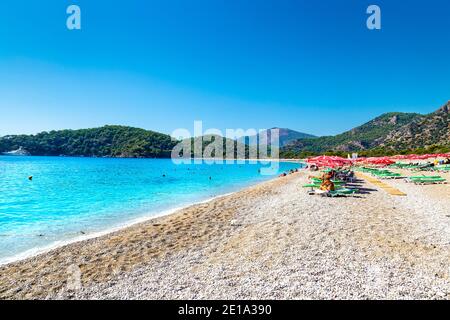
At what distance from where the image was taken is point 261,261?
22.2 feet

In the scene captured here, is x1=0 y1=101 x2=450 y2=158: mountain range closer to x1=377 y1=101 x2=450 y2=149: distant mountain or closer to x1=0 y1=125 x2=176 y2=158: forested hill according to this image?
x1=0 y1=125 x2=176 y2=158: forested hill

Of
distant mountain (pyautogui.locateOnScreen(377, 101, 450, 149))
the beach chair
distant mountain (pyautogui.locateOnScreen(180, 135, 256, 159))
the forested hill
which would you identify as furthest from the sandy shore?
the forested hill

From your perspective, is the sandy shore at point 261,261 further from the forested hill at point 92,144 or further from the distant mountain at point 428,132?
the forested hill at point 92,144

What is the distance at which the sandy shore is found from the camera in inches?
211

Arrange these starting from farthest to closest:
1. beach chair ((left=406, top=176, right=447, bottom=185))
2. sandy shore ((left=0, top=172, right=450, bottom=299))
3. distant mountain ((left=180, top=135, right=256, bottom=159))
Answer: distant mountain ((left=180, top=135, right=256, bottom=159)) < beach chair ((left=406, top=176, right=447, bottom=185)) < sandy shore ((left=0, top=172, right=450, bottom=299))

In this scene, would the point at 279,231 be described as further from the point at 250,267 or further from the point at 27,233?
the point at 27,233

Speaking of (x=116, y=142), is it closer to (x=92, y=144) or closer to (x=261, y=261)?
(x=92, y=144)

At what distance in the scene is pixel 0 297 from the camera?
5859 millimetres

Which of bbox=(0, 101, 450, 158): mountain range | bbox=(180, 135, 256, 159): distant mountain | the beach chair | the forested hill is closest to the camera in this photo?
the beach chair

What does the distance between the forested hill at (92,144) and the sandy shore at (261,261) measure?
537 feet

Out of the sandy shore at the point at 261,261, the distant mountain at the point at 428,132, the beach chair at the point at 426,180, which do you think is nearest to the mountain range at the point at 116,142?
the distant mountain at the point at 428,132

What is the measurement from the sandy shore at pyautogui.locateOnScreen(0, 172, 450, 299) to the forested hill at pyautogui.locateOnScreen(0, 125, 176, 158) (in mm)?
163702

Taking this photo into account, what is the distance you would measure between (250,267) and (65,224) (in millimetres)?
11428

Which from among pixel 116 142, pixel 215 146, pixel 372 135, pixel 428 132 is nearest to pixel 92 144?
pixel 116 142
